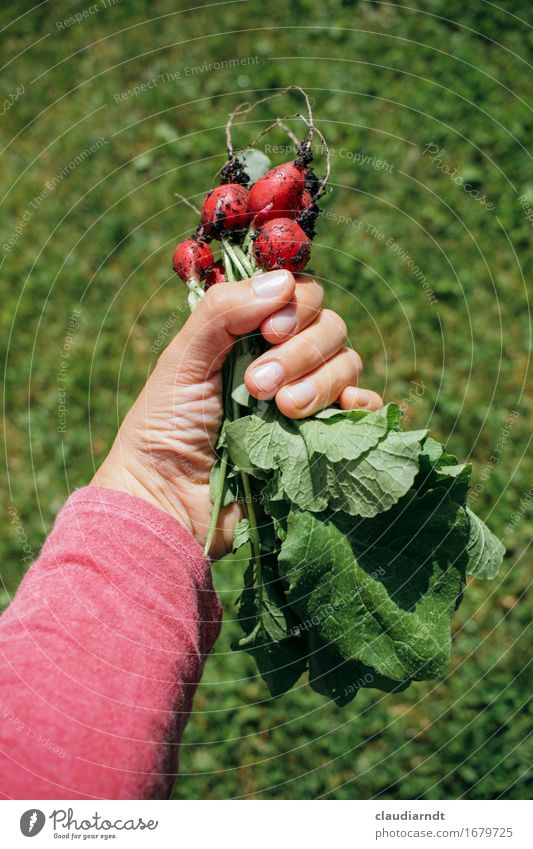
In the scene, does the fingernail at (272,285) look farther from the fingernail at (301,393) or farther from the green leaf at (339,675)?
the green leaf at (339,675)

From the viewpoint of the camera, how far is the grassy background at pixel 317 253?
4.31 meters

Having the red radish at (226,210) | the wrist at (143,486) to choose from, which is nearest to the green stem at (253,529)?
the wrist at (143,486)

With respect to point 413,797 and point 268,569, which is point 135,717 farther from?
point 413,797

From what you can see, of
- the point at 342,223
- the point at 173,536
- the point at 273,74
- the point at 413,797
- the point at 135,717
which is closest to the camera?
the point at 135,717

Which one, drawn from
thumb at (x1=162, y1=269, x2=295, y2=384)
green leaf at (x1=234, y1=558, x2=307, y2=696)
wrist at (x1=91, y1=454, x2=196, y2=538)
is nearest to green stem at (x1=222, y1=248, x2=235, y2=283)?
thumb at (x1=162, y1=269, x2=295, y2=384)

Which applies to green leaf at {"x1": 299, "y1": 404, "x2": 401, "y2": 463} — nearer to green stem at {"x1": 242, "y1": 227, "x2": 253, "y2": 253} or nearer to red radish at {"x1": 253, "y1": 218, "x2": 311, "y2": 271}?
red radish at {"x1": 253, "y1": 218, "x2": 311, "y2": 271}

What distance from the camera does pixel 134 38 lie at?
19.8ft

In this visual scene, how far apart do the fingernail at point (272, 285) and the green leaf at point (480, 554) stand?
1071mm

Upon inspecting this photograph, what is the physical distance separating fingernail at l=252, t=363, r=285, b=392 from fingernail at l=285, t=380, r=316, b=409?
0.06 m

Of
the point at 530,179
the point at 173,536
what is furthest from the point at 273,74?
the point at 173,536

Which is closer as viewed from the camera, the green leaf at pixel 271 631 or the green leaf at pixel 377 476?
the green leaf at pixel 377 476

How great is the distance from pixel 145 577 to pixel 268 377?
0.83 metres

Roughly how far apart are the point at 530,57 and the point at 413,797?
17.8ft

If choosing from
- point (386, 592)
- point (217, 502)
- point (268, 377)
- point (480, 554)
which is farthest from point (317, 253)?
point (386, 592)
